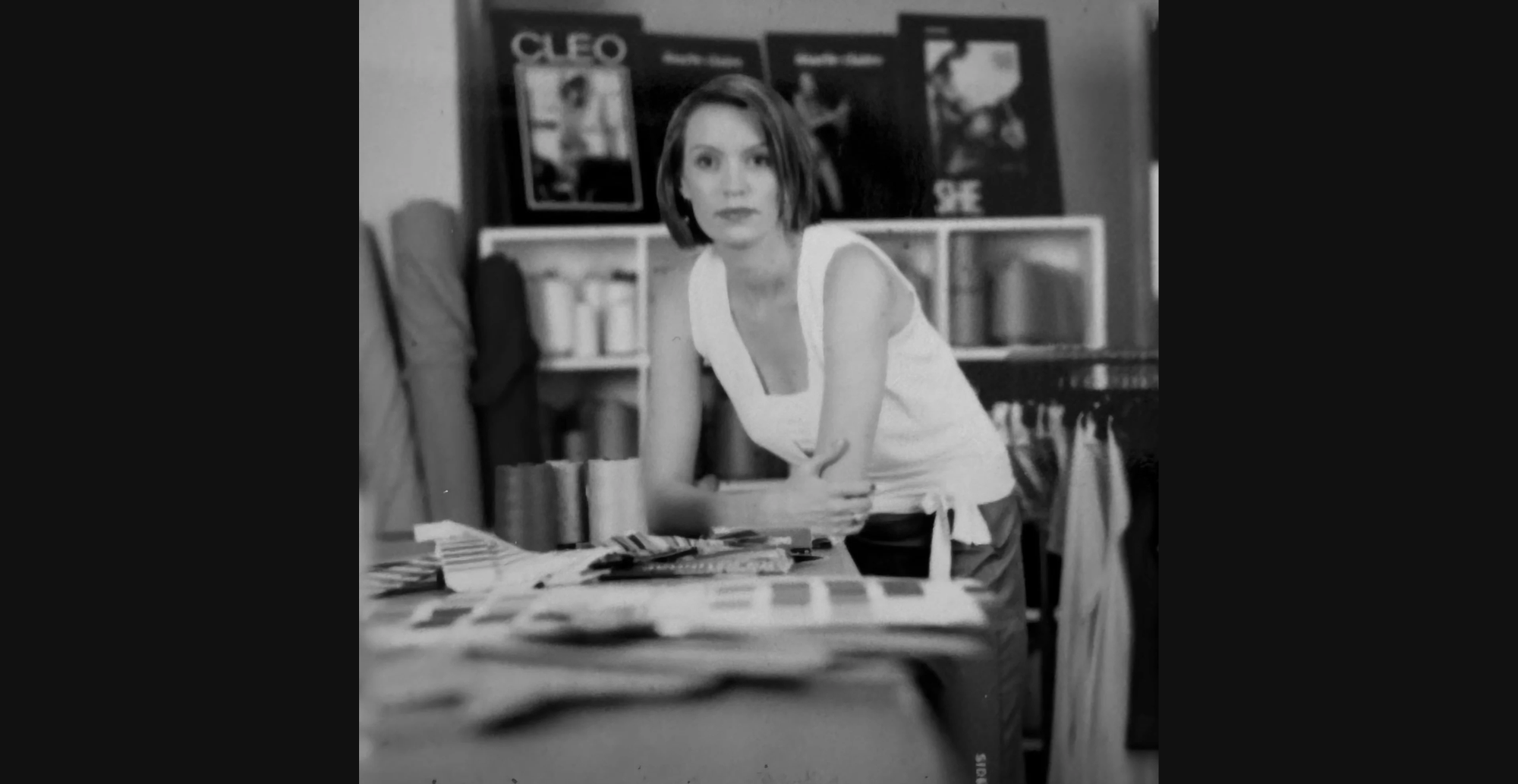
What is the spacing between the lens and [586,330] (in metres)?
2.99

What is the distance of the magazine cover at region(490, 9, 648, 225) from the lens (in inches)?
115

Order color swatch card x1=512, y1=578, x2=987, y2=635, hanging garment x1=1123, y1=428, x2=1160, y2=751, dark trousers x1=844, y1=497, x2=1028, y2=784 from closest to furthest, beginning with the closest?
color swatch card x1=512, y1=578, x2=987, y2=635, dark trousers x1=844, y1=497, x2=1028, y2=784, hanging garment x1=1123, y1=428, x2=1160, y2=751

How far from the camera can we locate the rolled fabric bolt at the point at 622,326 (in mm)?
2979

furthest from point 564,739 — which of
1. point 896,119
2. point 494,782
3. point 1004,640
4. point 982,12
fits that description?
point 982,12

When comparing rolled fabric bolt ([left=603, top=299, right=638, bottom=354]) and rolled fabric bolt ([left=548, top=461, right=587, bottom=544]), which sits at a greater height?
rolled fabric bolt ([left=603, top=299, right=638, bottom=354])

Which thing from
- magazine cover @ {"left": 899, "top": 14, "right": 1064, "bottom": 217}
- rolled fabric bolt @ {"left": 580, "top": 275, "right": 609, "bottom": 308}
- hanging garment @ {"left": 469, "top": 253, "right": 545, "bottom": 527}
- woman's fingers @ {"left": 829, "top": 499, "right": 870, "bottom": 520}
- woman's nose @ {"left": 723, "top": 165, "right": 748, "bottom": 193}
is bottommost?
woman's fingers @ {"left": 829, "top": 499, "right": 870, "bottom": 520}

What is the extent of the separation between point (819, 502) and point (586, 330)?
694 mm

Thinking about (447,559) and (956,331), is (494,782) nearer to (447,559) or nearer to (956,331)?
(447,559)

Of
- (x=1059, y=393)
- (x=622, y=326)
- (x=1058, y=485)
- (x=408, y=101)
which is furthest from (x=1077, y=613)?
(x=408, y=101)

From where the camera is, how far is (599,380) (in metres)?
2.98

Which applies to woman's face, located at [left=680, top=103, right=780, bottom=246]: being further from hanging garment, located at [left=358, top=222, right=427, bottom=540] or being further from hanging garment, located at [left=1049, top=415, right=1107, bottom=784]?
hanging garment, located at [left=1049, top=415, right=1107, bottom=784]

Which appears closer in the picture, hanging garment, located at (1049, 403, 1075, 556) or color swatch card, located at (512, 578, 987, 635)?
color swatch card, located at (512, 578, 987, 635)

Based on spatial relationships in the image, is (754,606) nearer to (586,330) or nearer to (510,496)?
(510,496)

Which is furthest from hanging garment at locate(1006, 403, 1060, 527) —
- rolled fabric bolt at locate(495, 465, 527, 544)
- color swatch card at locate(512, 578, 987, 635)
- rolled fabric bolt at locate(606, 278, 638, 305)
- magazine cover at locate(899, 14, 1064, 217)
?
rolled fabric bolt at locate(495, 465, 527, 544)
